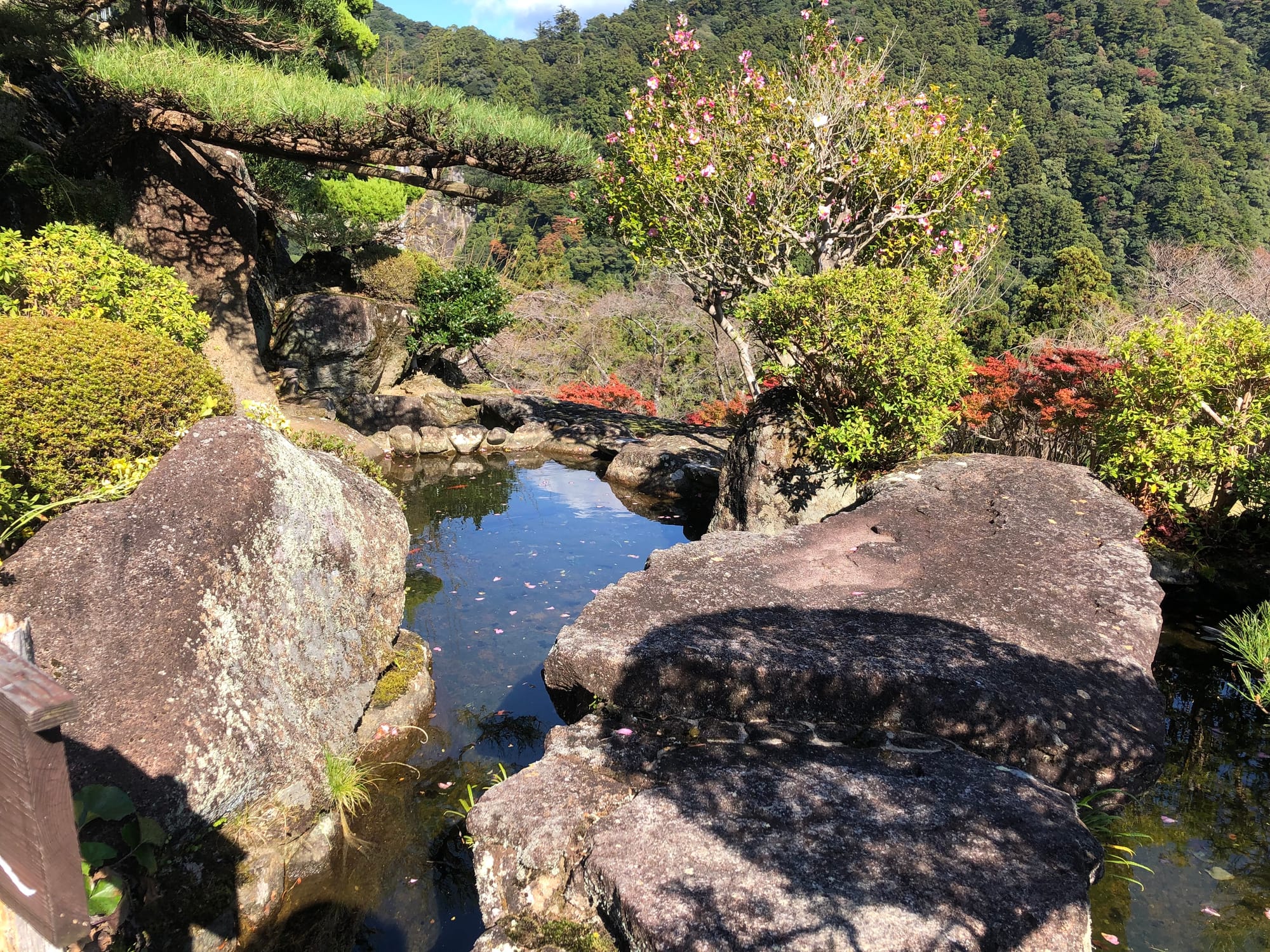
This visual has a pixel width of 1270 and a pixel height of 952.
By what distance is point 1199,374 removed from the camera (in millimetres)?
6562

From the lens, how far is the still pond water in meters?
3.42

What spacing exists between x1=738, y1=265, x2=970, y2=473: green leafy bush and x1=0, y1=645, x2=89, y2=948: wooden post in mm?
6550

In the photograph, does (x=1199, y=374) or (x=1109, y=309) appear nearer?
(x=1199, y=374)

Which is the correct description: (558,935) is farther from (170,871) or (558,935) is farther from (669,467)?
(669,467)

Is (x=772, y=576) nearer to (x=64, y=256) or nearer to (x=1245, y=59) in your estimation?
(x=64, y=256)

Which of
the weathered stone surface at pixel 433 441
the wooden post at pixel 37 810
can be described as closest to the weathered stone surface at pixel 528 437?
the weathered stone surface at pixel 433 441

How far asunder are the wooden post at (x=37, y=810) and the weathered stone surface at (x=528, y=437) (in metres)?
11.6

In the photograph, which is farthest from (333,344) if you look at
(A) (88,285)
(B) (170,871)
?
(B) (170,871)

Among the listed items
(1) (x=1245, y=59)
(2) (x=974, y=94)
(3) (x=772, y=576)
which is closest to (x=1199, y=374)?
(3) (x=772, y=576)

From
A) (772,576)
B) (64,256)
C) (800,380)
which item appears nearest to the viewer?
(772,576)

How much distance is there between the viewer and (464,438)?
12.8 meters

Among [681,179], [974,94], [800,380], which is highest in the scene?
[974,94]

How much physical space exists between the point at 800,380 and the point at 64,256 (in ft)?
21.2

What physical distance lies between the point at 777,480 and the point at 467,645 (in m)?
3.46
